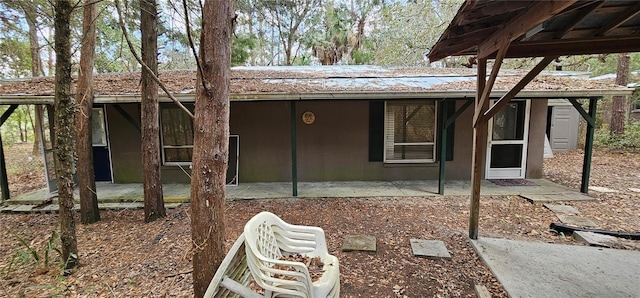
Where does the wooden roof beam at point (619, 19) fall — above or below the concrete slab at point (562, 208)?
above

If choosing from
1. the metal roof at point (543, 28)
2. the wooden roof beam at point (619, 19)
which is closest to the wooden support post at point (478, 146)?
the metal roof at point (543, 28)

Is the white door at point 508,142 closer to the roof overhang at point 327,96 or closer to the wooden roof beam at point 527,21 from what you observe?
the roof overhang at point 327,96

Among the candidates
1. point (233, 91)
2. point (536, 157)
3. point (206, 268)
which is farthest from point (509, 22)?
point (536, 157)

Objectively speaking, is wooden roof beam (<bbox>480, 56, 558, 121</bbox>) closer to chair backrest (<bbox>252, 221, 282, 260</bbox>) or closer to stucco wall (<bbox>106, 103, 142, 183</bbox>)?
chair backrest (<bbox>252, 221, 282, 260</bbox>)

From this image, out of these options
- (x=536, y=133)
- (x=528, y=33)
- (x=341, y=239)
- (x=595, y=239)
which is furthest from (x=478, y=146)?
(x=536, y=133)

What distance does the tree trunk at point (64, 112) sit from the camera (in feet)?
9.25

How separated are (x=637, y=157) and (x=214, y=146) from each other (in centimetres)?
1245

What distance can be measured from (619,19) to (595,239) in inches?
97.7

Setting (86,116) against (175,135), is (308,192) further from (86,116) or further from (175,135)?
(86,116)

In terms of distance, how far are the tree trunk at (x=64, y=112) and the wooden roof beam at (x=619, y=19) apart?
16.4 feet

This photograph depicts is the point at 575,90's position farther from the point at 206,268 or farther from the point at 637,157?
the point at 637,157

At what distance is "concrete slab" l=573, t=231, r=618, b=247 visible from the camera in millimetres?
3349

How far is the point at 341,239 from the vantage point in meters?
3.69

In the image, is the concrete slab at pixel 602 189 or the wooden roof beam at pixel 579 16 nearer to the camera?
A: the wooden roof beam at pixel 579 16
